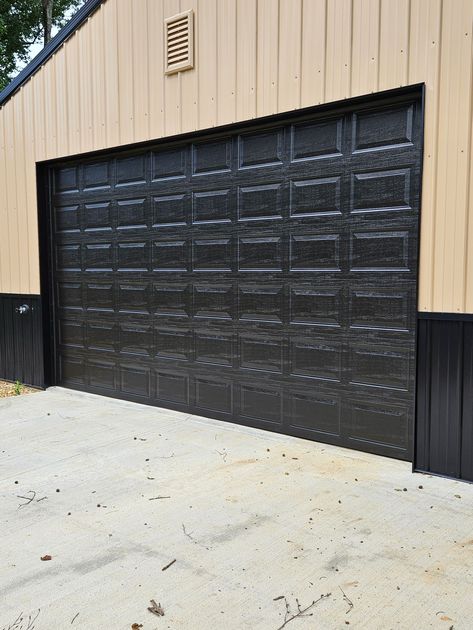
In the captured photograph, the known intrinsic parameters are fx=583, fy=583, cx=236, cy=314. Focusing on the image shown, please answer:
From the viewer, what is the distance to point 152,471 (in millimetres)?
4145

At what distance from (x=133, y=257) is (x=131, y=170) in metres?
0.90

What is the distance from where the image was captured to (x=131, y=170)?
6.05m

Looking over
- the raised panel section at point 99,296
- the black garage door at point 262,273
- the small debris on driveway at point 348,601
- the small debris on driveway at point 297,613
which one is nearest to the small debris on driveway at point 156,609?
the small debris on driveway at point 297,613

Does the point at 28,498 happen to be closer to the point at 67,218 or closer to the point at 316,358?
the point at 316,358

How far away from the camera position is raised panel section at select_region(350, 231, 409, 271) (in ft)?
13.8

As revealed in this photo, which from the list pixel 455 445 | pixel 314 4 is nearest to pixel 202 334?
pixel 455 445

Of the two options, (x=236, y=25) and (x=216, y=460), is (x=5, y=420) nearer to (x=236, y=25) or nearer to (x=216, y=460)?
(x=216, y=460)

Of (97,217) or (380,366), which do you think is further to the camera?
(97,217)

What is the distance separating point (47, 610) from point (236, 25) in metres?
4.51

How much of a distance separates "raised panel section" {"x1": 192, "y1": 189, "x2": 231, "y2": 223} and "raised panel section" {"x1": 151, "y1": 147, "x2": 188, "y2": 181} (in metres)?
0.34

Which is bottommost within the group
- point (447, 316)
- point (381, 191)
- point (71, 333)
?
point (71, 333)

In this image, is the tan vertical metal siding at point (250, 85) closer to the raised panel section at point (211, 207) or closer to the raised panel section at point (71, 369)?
the raised panel section at point (211, 207)

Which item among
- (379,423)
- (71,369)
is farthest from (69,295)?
(379,423)

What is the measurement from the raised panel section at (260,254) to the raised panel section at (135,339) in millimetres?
1430
